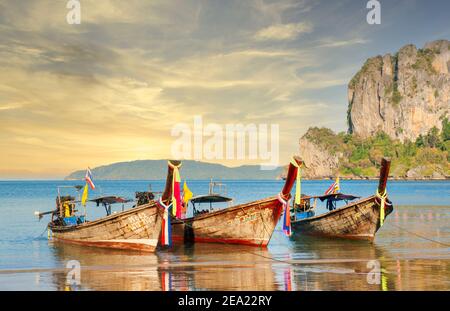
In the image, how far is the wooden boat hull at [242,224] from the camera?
82.5ft

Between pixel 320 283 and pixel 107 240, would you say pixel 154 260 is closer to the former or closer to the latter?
pixel 107 240

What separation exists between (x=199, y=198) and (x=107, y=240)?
5.87 meters

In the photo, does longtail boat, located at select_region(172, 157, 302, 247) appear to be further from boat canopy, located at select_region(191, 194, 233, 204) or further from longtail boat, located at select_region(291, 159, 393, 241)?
longtail boat, located at select_region(291, 159, 393, 241)

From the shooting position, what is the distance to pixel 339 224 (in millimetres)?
28688

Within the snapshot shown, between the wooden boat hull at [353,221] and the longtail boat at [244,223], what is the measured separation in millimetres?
4882

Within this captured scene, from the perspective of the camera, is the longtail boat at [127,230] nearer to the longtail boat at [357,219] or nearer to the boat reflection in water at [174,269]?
the boat reflection in water at [174,269]

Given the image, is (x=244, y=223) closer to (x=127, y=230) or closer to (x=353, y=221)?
(x=127, y=230)

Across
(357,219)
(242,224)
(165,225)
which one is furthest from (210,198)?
(357,219)

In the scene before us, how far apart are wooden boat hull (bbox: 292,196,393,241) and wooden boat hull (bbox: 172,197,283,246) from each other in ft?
16.0

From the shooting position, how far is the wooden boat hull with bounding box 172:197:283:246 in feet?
82.5

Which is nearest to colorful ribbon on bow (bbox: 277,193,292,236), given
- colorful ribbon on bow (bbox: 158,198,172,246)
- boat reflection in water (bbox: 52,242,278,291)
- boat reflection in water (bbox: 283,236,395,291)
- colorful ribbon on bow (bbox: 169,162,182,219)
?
boat reflection in water (bbox: 283,236,395,291)

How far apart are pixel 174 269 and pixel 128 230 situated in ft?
22.0

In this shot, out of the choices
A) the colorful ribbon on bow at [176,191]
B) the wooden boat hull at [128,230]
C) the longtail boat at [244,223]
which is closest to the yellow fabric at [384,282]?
the longtail boat at [244,223]

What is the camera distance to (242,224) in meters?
25.7
